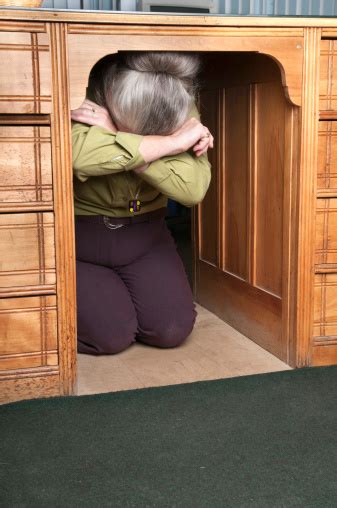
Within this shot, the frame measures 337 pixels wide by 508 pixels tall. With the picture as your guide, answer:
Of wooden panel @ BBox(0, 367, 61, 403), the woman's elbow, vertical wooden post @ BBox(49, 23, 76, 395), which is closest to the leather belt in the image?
the woman's elbow

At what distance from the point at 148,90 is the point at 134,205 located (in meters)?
0.39

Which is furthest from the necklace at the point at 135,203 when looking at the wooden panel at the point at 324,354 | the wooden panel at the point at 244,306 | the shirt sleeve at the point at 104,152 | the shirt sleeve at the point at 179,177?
the wooden panel at the point at 324,354

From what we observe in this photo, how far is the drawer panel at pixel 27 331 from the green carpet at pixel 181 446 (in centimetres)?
11

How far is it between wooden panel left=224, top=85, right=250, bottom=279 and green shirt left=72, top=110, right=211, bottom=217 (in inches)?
8.8

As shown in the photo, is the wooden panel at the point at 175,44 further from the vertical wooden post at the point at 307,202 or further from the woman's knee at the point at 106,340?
the woman's knee at the point at 106,340

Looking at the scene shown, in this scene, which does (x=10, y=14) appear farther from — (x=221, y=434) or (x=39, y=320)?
(x=221, y=434)

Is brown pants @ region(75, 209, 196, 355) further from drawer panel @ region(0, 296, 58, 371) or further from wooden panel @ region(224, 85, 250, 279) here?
drawer panel @ region(0, 296, 58, 371)

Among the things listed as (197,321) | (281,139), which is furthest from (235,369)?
(281,139)

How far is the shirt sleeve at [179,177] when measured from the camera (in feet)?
5.93

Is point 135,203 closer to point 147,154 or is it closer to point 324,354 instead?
point 147,154

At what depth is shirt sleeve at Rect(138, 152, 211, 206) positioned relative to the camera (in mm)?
1808

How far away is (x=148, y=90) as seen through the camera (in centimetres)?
179

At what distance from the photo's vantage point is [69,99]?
1596 mm

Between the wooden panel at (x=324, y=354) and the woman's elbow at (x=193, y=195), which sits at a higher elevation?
the woman's elbow at (x=193, y=195)
